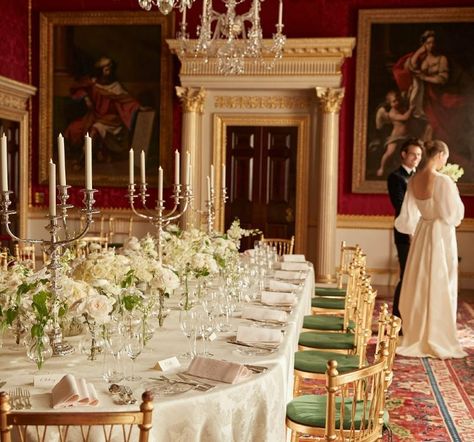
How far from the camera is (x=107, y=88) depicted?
34.4 ft

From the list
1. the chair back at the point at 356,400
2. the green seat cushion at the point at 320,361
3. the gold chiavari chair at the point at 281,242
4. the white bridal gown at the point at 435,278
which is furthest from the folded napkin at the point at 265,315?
the gold chiavari chair at the point at 281,242

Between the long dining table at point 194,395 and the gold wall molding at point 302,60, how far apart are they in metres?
6.92

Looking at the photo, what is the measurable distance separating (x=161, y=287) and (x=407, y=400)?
2.62 metres

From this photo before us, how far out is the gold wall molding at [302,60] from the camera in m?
9.51

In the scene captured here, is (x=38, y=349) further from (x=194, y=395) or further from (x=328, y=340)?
(x=328, y=340)

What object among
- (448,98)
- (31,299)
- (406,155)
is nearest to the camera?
(31,299)

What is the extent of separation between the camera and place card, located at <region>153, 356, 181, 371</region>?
9.28 feet

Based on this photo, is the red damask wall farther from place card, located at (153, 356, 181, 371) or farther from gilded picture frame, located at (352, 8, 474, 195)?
place card, located at (153, 356, 181, 371)

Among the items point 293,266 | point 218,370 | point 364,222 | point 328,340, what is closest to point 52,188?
point 218,370

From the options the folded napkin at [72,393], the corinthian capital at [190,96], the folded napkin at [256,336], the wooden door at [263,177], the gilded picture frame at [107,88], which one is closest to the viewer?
the folded napkin at [72,393]

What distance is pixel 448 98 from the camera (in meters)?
9.73

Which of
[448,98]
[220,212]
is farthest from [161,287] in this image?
[448,98]

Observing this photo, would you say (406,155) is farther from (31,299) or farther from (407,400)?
(31,299)

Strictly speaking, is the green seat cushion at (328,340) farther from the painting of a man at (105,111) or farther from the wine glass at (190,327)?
the painting of a man at (105,111)
